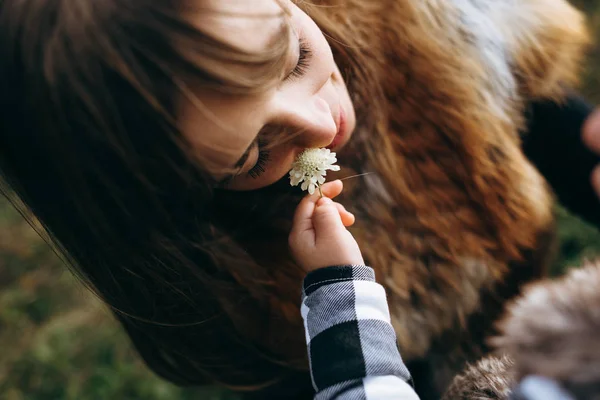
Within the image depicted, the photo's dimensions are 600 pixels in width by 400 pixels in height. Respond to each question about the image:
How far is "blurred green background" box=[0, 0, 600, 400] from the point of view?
1676 mm

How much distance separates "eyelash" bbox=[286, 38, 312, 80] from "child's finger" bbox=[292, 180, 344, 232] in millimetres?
191

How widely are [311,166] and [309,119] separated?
88 mm

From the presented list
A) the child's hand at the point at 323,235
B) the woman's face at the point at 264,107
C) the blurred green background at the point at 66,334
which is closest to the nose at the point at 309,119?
the woman's face at the point at 264,107

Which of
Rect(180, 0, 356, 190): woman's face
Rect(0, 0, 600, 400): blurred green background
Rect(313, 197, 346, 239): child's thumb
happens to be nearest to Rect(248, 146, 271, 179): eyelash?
Rect(180, 0, 356, 190): woman's face

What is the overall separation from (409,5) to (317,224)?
17.1 inches

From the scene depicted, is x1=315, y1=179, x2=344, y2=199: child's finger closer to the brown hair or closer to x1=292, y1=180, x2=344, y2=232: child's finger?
x1=292, y1=180, x2=344, y2=232: child's finger

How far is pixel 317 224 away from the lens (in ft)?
2.73

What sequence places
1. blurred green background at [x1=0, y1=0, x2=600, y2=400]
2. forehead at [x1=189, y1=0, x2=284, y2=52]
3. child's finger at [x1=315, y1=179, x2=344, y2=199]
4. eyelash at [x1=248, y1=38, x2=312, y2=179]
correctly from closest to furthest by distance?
1. forehead at [x1=189, y1=0, x2=284, y2=52]
2. eyelash at [x1=248, y1=38, x2=312, y2=179]
3. child's finger at [x1=315, y1=179, x2=344, y2=199]
4. blurred green background at [x1=0, y1=0, x2=600, y2=400]

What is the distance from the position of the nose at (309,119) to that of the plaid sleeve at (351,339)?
0.19m

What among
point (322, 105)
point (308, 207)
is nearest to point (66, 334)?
point (308, 207)

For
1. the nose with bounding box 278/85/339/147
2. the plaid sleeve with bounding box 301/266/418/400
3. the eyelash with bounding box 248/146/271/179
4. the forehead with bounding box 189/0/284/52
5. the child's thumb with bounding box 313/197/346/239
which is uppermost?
the forehead with bounding box 189/0/284/52

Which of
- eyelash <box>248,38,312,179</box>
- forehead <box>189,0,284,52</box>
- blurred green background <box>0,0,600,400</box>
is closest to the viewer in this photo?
forehead <box>189,0,284,52</box>

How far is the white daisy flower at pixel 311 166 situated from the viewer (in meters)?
0.81

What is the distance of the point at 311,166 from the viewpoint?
813 millimetres
